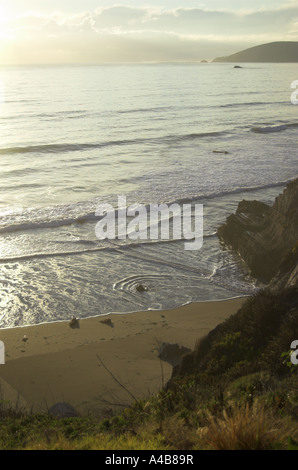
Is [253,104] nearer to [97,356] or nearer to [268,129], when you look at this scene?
[268,129]

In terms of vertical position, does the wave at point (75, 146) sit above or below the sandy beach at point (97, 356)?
above

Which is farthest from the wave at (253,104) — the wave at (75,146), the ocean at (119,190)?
the wave at (75,146)

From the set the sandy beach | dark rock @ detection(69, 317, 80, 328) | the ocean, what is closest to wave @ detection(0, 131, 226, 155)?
the ocean

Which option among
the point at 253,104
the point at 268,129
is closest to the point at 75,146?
the point at 268,129

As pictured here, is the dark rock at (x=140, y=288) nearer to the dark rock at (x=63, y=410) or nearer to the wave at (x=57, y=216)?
the dark rock at (x=63, y=410)

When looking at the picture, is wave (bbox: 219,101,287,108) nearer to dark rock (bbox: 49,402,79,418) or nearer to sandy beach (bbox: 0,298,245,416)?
sandy beach (bbox: 0,298,245,416)

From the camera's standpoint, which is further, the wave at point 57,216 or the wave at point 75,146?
the wave at point 75,146
